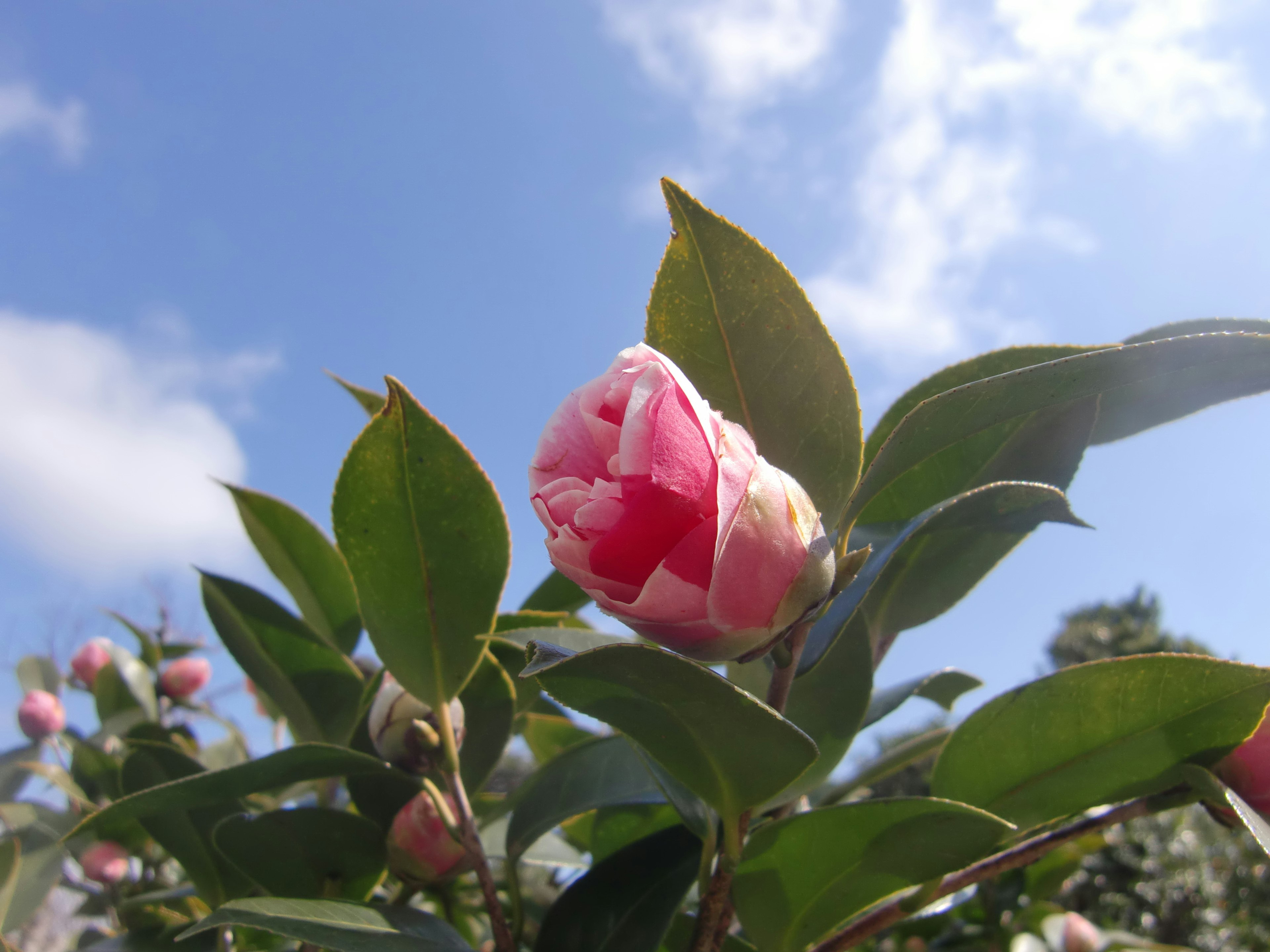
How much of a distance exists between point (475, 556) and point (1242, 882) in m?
6.80

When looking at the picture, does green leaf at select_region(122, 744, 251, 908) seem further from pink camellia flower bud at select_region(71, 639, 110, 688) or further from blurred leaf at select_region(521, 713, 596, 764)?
pink camellia flower bud at select_region(71, 639, 110, 688)

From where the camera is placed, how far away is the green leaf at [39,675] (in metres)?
1.75

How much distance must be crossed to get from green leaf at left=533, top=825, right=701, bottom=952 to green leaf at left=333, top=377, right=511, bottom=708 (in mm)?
235

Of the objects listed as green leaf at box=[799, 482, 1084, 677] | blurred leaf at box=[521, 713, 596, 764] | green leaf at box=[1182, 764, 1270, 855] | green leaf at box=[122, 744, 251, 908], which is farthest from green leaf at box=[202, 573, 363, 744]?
green leaf at box=[1182, 764, 1270, 855]

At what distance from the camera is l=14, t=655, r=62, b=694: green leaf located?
1.75 metres

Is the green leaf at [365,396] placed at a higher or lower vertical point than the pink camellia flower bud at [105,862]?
higher

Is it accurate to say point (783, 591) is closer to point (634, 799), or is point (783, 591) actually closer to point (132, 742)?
point (634, 799)

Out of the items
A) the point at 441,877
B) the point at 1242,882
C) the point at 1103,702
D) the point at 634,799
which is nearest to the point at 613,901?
the point at 634,799

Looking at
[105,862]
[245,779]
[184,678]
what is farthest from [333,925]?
[184,678]

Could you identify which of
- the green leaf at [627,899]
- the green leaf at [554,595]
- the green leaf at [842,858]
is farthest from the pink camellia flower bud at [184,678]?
the green leaf at [842,858]

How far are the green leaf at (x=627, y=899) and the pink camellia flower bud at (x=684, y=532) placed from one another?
349 millimetres

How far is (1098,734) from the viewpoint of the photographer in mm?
629

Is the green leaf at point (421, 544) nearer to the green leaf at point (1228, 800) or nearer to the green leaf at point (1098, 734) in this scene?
the green leaf at point (1098, 734)

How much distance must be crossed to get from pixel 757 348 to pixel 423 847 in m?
0.64
